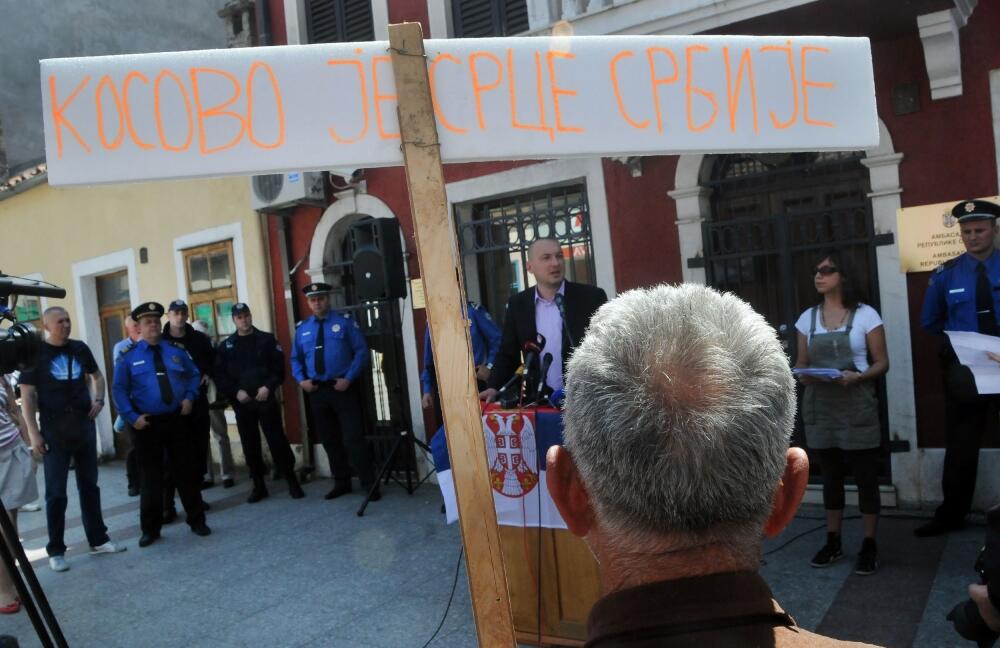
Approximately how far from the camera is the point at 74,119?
1.72 metres

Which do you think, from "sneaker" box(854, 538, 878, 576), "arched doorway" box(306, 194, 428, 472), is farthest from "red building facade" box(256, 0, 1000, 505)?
"sneaker" box(854, 538, 878, 576)

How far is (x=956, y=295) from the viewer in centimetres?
479

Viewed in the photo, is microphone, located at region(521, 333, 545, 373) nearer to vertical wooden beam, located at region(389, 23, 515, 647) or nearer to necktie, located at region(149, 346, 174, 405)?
vertical wooden beam, located at region(389, 23, 515, 647)

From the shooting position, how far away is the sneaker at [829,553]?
4.71 meters

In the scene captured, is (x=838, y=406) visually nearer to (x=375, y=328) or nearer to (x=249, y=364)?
(x=375, y=328)

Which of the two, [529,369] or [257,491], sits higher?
[529,369]

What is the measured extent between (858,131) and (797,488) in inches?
55.1

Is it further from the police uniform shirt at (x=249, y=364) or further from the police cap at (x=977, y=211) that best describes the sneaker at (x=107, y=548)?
the police cap at (x=977, y=211)

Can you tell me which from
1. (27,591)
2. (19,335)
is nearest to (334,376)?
(19,335)

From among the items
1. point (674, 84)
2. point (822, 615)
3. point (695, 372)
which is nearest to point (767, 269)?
point (822, 615)

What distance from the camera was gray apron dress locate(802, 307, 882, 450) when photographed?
4559 mm

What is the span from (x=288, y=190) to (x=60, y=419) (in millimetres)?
3583

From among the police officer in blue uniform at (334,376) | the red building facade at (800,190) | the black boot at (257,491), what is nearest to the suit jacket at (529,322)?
the red building facade at (800,190)

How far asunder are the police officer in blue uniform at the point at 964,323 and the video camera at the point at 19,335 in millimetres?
4797
